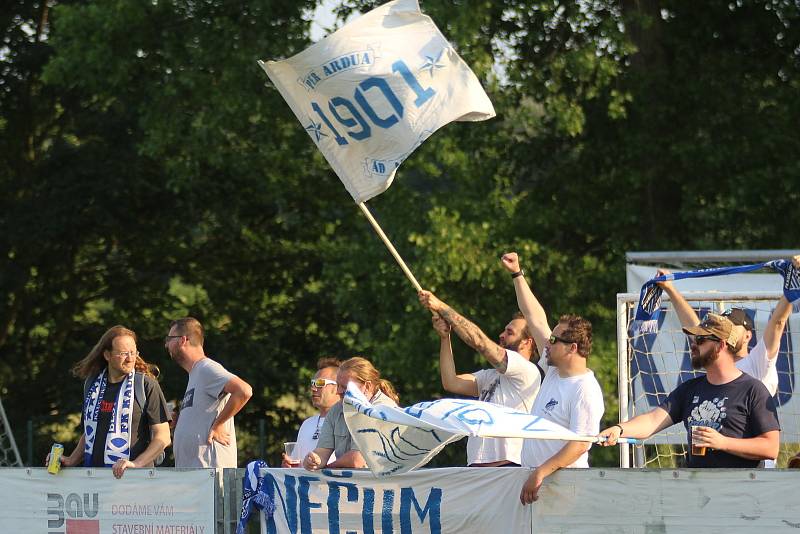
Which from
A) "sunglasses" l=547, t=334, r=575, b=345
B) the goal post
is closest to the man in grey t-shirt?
"sunglasses" l=547, t=334, r=575, b=345

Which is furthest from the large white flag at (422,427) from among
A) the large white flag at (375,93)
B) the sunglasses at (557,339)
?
the large white flag at (375,93)

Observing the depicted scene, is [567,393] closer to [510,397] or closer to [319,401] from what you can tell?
[510,397]

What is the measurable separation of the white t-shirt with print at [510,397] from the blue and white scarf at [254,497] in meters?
1.29

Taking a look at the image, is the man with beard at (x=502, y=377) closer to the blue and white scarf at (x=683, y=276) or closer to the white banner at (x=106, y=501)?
the blue and white scarf at (x=683, y=276)

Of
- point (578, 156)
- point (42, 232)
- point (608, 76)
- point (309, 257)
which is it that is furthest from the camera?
point (309, 257)

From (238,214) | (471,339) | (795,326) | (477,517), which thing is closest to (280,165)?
(238,214)

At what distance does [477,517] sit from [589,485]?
2.12 ft

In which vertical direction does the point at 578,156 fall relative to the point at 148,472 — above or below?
above

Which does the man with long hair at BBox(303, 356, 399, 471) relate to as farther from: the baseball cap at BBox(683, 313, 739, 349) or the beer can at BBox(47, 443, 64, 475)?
the baseball cap at BBox(683, 313, 739, 349)

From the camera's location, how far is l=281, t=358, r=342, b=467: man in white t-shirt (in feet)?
27.6

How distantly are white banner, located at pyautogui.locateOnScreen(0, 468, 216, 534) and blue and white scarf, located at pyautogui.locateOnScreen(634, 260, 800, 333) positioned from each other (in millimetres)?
2676

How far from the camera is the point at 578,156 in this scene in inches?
745

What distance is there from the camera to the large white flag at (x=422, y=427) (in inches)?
253

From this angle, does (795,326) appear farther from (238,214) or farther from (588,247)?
(238,214)
